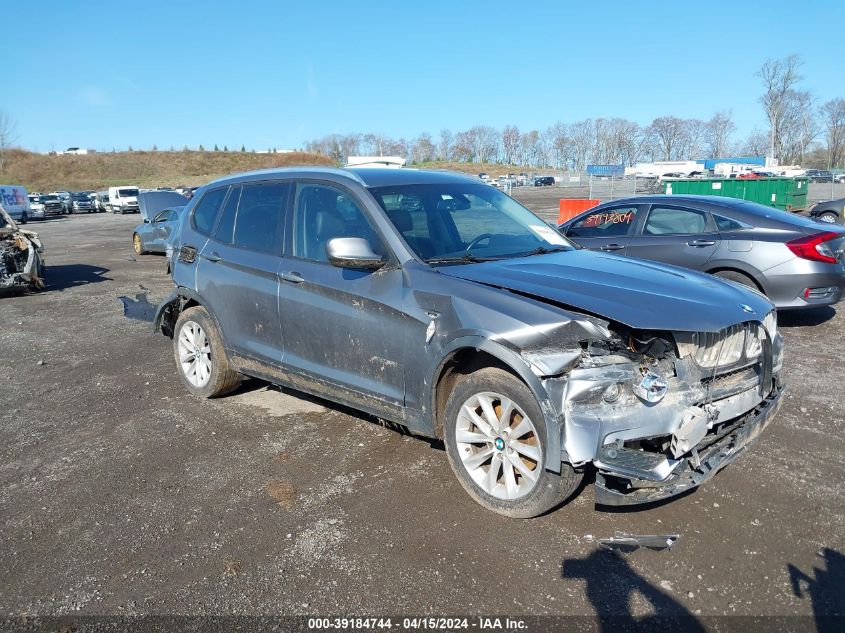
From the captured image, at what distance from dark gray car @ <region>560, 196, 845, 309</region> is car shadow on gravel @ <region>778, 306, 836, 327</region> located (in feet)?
2.92

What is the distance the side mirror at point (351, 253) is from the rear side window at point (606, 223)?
17.7ft

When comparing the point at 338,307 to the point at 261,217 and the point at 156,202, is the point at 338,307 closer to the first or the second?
the point at 261,217

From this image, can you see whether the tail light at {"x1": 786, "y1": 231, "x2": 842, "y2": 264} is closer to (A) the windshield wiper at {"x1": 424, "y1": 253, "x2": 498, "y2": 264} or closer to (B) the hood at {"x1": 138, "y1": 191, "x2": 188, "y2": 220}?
(A) the windshield wiper at {"x1": 424, "y1": 253, "x2": 498, "y2": 264}

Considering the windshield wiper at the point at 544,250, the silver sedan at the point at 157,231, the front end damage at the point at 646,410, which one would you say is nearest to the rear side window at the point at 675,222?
the windshield wiper at the point at 544,250

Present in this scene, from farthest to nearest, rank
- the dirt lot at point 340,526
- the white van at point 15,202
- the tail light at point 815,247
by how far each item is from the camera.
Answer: the white van at point 15,202 < the tail light at point 815,247 < the dirt lot at point 340,526

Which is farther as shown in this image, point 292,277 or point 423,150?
point 423,150

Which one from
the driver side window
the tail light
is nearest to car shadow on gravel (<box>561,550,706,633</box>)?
the driver side window

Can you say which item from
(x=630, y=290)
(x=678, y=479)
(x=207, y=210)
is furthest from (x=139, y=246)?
(x=678, y=479)

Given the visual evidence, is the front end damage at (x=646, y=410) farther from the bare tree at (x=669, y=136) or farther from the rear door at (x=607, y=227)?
the bare tree at (x=669, y=136)

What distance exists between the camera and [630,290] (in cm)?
359

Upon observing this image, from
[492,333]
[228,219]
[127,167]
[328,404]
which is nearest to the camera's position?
[492,333]

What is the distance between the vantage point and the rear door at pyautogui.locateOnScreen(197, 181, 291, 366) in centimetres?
488

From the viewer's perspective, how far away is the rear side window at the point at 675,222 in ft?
26.0

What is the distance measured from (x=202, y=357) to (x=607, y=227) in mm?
5614
